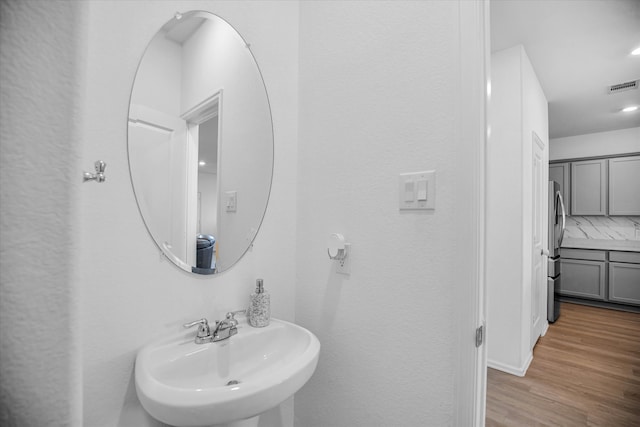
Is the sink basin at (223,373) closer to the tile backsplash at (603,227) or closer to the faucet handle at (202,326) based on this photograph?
the faucet handle at (202,326)

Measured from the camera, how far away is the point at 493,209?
2.47 meters

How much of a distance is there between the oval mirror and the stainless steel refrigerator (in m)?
3.60

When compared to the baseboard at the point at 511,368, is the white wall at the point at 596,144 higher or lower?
higher

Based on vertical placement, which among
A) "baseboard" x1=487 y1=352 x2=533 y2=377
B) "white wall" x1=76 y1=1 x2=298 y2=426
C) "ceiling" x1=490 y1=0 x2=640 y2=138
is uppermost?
"ceiling" x1=490 y1=0 x2=640 y2=138

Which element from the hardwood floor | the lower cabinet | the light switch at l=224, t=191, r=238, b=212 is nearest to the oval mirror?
the light switch at l=224, t=191, r=238, b=212

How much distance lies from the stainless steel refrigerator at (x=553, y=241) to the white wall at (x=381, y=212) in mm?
3294

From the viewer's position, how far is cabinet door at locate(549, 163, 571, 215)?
14.9ft

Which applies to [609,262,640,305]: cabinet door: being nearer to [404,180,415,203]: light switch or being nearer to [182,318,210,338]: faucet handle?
[404,180,415,203]: light switch

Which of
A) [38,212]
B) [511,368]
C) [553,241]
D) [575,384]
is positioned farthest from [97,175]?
[553,241]

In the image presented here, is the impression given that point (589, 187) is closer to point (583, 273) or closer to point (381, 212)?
point (583, 273)

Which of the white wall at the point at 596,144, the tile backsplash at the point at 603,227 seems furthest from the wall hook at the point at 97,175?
the tile backsplash at the point at 603,227

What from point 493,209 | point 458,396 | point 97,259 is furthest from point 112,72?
point 493,209

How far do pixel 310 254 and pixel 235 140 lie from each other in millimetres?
616

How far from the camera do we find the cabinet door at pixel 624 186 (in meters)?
3.99
